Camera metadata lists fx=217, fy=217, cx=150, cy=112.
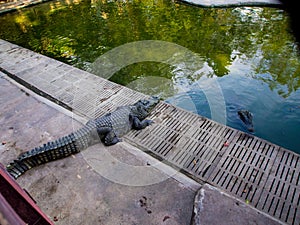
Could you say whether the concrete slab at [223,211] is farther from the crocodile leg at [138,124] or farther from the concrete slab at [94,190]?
the crocodile leg at [138,124]

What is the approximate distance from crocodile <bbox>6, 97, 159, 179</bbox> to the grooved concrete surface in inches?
5.1

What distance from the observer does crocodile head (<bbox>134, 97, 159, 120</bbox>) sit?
4354 mm

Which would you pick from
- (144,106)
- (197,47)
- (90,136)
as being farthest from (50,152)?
(197,47)

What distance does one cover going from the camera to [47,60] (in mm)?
6941

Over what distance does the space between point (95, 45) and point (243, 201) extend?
7.06m

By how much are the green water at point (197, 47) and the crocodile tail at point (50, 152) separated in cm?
237

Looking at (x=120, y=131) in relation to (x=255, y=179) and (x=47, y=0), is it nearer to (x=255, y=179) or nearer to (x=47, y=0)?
(x=255, y=179)

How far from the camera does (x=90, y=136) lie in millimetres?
3756

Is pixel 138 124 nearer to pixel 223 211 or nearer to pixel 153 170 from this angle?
pixel 153 170

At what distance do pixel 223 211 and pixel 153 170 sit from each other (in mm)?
1101

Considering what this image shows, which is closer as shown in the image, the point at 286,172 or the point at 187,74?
the point at 286,172

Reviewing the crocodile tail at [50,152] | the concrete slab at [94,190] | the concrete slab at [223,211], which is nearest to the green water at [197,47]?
the concrete slab at [223,211]

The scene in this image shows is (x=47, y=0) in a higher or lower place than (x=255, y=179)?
higher

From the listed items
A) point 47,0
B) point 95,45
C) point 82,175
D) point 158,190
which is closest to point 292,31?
point 95,45
